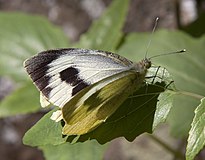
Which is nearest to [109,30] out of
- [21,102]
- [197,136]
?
[21,102]

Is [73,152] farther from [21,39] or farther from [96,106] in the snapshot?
[21,39]

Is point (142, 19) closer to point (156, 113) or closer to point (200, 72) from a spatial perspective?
point (200, 72)

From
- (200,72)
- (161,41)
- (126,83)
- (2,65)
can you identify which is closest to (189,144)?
(126,83)

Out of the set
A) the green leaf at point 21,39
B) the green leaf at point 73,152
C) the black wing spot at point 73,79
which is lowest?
the green leaf at point 73,152

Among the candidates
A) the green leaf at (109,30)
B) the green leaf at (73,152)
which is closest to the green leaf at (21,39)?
the green leaf at (109,30)

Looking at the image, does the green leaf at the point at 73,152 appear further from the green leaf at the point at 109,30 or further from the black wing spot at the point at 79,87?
the green leaf at the point at 109,30

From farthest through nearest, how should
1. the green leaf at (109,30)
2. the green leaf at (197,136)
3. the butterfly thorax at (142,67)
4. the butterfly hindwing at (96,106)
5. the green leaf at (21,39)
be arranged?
1. the green leaf at (21,39)
2. the green leaf at (109,30)
3. the butterfly thorax at (142,67)
4. the butterfly hindwing at (96,106)
5. the green leaf at (197,136)

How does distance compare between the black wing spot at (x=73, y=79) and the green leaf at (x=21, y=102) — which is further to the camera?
the green leaf at (x=21, y=102)
